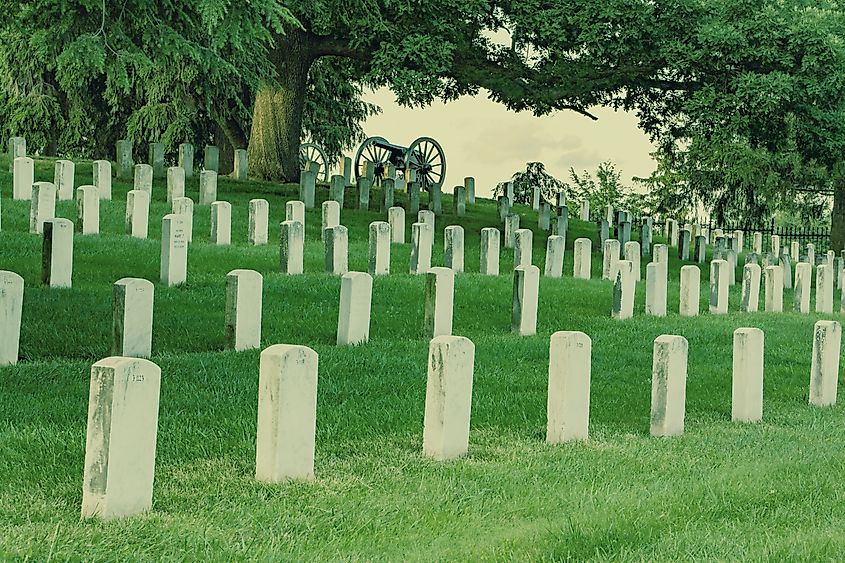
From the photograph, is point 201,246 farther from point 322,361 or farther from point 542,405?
point 542,405

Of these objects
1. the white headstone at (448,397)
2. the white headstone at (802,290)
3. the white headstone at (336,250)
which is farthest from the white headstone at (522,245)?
the white headstone at (448,397)

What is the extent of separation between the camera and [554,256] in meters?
17.2

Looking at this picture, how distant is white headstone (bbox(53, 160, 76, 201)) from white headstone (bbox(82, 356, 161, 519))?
1413cm

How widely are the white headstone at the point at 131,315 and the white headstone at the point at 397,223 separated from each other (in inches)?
352

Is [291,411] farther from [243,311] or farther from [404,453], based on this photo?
[243,311]

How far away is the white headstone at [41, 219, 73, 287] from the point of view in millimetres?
11711

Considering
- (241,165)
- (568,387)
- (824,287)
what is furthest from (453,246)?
(241,165)

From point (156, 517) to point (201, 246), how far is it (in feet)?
34.9

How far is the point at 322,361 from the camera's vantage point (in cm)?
952

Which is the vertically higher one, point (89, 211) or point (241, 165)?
point (241, 165)

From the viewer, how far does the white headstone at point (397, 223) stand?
1786 cm

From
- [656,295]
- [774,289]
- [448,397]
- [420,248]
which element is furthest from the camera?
[774,289]

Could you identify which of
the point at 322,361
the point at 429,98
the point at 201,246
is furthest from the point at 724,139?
the point at 322,361

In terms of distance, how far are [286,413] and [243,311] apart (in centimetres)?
447
